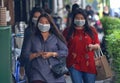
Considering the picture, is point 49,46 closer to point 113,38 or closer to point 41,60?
point 41,60

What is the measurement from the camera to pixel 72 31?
8.50m

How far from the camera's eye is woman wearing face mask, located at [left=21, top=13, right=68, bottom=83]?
24.2 ft

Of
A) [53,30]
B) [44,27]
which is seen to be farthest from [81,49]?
[44,27]

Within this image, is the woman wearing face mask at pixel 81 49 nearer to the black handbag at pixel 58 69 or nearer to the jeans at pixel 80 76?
the jeans at pixel 80 76

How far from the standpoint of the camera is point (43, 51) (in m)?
7.45

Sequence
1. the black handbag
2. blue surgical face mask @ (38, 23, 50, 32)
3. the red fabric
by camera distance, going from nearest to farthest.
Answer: the black handbag, blue surgical face mask @ (38, 23, 50, 32), the red fabric

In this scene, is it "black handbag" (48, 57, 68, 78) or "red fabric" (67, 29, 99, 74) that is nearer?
"black handbag" (48, 57, 68, 78)

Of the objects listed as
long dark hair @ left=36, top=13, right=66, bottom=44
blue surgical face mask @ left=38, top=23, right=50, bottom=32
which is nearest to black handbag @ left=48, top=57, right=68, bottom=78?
long dark hair @ left=36, top=13, right=66, bottom=44

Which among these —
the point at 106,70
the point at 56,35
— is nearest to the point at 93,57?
the point at 106,70

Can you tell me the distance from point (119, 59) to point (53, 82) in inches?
47.1

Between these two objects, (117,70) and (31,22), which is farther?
(31,22)

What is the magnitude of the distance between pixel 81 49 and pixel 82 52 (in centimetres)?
5

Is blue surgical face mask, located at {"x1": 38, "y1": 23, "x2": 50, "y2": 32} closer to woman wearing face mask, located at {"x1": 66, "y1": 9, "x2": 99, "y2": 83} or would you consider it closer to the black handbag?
the black handbag

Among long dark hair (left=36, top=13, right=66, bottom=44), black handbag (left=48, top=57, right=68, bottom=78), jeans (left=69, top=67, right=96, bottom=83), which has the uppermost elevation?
long dark hair (left=36, top=13, right=66, bottom=44)
